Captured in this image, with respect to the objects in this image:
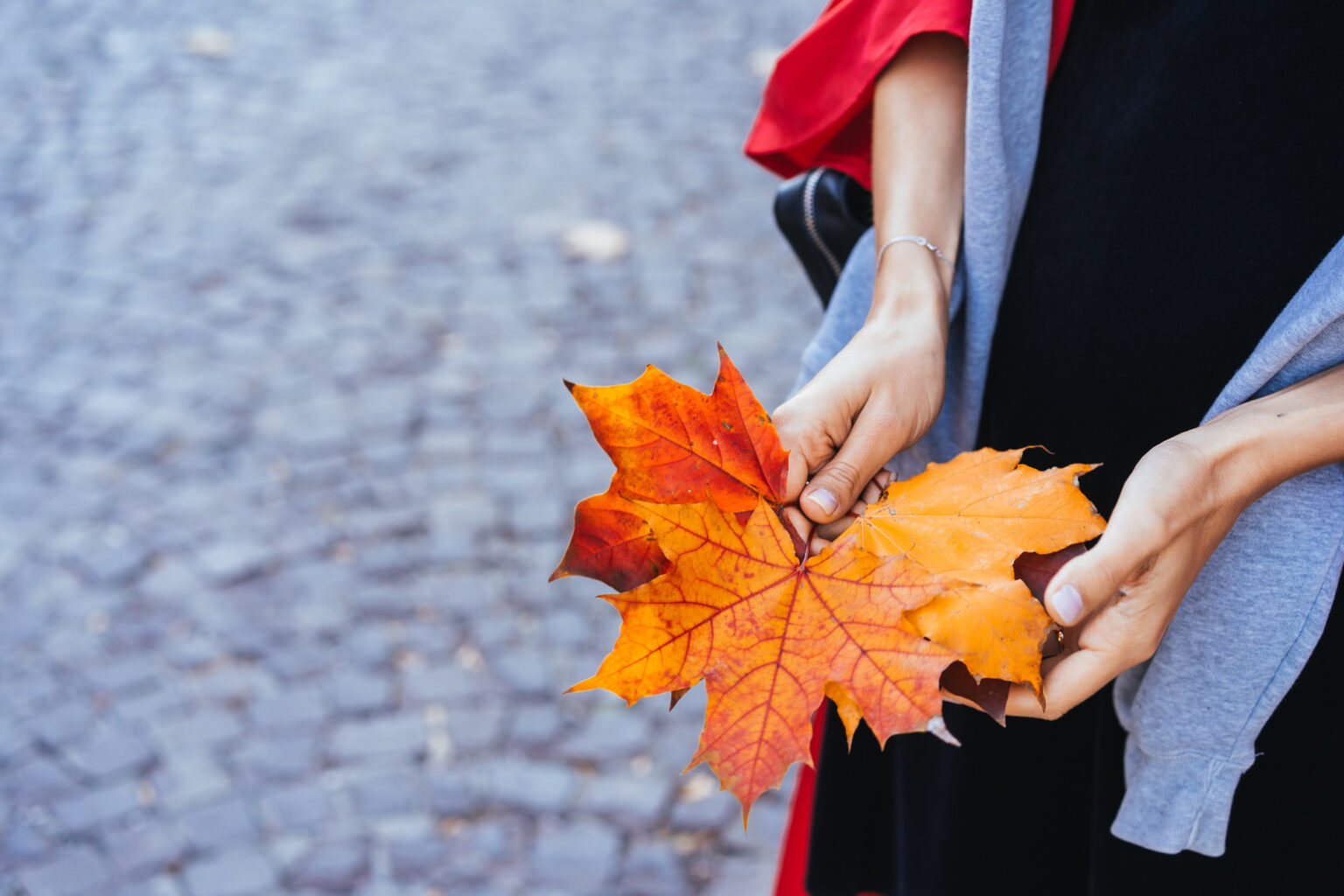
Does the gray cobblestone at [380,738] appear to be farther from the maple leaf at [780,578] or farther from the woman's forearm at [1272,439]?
the woman's forearm at [1272,439]

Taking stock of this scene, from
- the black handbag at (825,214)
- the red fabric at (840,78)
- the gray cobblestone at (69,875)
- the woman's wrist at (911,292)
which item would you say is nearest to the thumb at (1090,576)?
the woman's wrist at (911,292)

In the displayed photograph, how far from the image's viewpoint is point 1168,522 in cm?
94

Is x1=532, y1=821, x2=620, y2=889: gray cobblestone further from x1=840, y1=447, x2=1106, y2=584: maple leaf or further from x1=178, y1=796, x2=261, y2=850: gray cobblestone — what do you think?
x1=840, y1=447, x2=1106, y2=584: maple leaf

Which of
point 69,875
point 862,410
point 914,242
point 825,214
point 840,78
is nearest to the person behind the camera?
point 862,410

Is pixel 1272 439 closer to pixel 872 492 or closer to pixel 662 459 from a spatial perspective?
pixel 872 492

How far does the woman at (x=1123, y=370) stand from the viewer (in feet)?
3.29

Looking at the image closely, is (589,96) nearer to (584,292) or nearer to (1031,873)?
(584,292)

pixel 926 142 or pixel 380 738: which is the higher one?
pixel 926 142

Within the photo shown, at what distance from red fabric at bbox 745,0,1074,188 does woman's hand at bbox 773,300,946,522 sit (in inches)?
10.9

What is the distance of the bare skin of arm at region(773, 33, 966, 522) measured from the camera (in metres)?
1.10

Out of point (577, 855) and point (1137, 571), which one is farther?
point (577, 855)

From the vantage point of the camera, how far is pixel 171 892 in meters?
2.16

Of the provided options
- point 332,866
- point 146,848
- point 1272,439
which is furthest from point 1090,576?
point 146,848

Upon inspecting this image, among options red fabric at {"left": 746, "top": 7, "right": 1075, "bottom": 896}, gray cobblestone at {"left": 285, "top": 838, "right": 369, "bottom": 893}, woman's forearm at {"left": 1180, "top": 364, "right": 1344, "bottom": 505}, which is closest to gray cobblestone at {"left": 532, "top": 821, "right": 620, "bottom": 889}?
gray cobblestone at {"left": 285, "top": 838, "right": 369, "bottom": 893}
